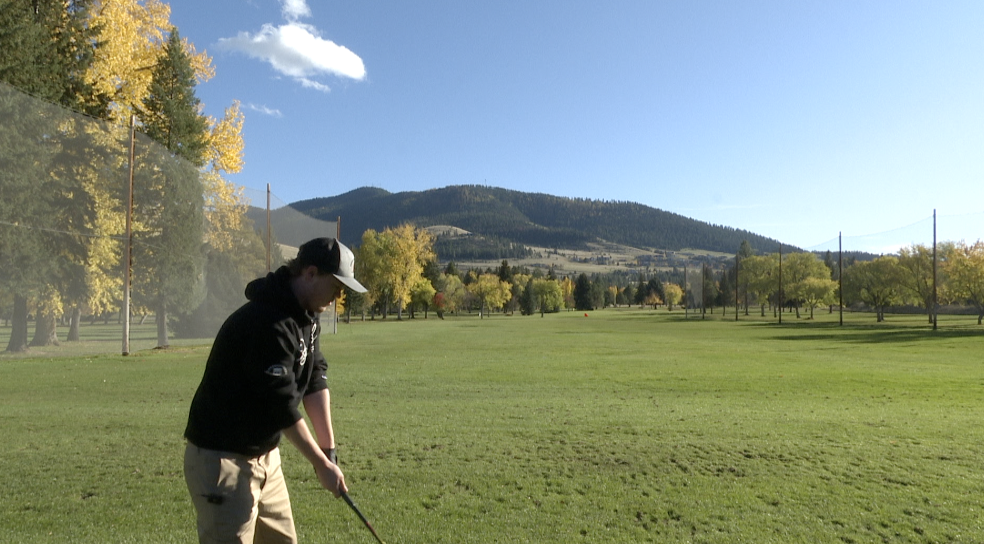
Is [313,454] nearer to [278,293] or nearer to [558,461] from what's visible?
[278,293]

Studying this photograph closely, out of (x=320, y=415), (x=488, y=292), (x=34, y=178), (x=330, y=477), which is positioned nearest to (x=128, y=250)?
(x=34, y=178)

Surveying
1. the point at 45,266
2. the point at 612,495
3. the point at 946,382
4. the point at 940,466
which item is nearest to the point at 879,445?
the point at 940,466

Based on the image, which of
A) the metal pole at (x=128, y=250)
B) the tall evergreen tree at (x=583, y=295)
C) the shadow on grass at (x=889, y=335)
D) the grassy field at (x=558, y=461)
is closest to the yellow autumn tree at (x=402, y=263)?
the shadow on grass at (x=889, y=335)

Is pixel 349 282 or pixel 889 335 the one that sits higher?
pixel 349 282

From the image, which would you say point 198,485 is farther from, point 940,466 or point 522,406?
point 522,406

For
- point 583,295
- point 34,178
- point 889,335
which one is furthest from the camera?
point 583,295

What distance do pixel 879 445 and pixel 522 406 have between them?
Answer: 541cm

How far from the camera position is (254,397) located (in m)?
2.90

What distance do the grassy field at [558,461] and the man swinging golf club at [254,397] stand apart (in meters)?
1.88

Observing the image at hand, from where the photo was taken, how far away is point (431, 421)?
9422mm

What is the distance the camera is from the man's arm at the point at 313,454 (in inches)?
116

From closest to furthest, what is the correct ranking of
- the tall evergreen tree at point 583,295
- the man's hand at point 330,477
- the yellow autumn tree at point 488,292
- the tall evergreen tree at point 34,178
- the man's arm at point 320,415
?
the man's hand at point 330,477, the man's arm at point 320,415, the tall evergreen tree at point 34,178, the yellow autumn tree at point 488,292, the tall evergreen tree at point 583,295

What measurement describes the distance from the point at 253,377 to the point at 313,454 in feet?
1.57

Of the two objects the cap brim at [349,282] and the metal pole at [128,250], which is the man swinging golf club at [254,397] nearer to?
the cap brim at [349,282]
